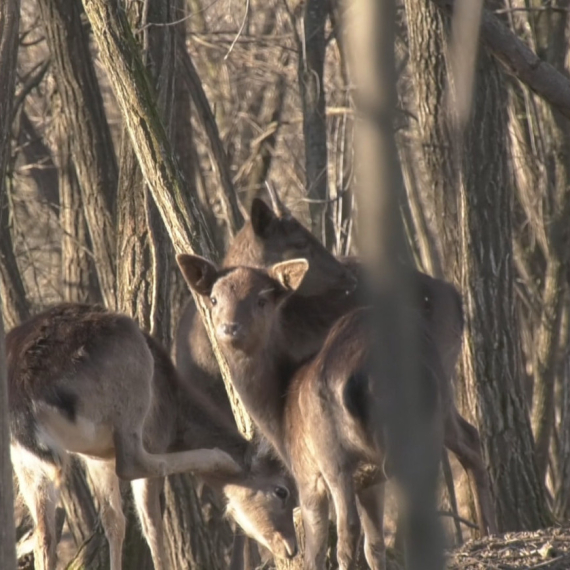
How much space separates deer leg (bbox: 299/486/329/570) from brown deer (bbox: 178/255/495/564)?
1.13 feet

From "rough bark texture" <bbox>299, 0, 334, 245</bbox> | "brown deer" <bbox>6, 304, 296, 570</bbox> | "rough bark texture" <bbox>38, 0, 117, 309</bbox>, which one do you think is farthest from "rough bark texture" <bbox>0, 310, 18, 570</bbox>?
"rough bark texture" <bbox>299, 0, 334, 245</bbox>

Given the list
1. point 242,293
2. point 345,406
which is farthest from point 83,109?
point 345,406

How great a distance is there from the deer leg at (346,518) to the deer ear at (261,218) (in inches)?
138

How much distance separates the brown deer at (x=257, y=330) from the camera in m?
7.16

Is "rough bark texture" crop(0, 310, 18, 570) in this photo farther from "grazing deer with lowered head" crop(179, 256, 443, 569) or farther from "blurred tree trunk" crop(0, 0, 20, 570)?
"grazing deer with lowered head" crop(179, 256, 443, 569)

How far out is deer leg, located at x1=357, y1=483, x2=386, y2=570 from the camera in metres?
6.88

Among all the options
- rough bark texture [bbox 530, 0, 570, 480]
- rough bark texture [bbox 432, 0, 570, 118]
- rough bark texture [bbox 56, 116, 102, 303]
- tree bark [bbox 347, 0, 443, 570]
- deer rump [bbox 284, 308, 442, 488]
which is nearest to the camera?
tree bark [bbox 347, 0, 443, 570]

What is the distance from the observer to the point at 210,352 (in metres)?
9.48

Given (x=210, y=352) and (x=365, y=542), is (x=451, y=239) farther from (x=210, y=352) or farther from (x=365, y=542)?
(x=365, y=542)

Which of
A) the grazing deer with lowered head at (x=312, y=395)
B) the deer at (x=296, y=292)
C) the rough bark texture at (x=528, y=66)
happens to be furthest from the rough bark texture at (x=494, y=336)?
the rough bark texture at (x=528, y=66)

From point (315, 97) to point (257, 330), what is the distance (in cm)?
502

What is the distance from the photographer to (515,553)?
23.2 ft

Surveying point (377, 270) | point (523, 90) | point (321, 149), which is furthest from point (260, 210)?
point (377, 270)

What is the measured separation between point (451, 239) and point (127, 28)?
3.33 meters
